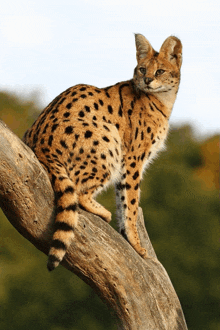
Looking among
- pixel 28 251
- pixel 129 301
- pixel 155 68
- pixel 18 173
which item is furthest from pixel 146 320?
pixel 28 251

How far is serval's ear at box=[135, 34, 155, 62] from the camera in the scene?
229 inches

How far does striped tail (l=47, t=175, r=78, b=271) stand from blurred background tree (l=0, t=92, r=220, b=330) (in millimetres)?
8399

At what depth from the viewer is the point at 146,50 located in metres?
5.84

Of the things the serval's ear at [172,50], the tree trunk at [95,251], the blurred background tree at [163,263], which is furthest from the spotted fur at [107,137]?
the blurred background tree at [163,263]

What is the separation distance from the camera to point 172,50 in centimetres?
581

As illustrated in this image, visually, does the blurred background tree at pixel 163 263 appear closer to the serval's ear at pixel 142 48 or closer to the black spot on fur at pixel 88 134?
the serval's ear at pixel 142 48

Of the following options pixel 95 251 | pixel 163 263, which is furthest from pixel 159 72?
pixel 163 263

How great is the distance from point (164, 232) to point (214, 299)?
1928 millimetres

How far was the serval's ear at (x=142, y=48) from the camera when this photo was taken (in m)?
5.80

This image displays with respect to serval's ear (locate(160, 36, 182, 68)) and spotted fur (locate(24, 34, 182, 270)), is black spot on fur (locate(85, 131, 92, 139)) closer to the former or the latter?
spotted fur (locate(24, 34, 182, 270))

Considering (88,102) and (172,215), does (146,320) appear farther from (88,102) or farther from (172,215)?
(172,215)

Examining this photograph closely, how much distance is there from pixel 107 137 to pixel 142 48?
126 centimetres

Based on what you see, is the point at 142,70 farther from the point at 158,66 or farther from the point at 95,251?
the point at 95,251

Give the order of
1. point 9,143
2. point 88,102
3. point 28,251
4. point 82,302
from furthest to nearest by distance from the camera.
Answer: point 28,251 → point 82,302 → point 88,102 → point 9,143
